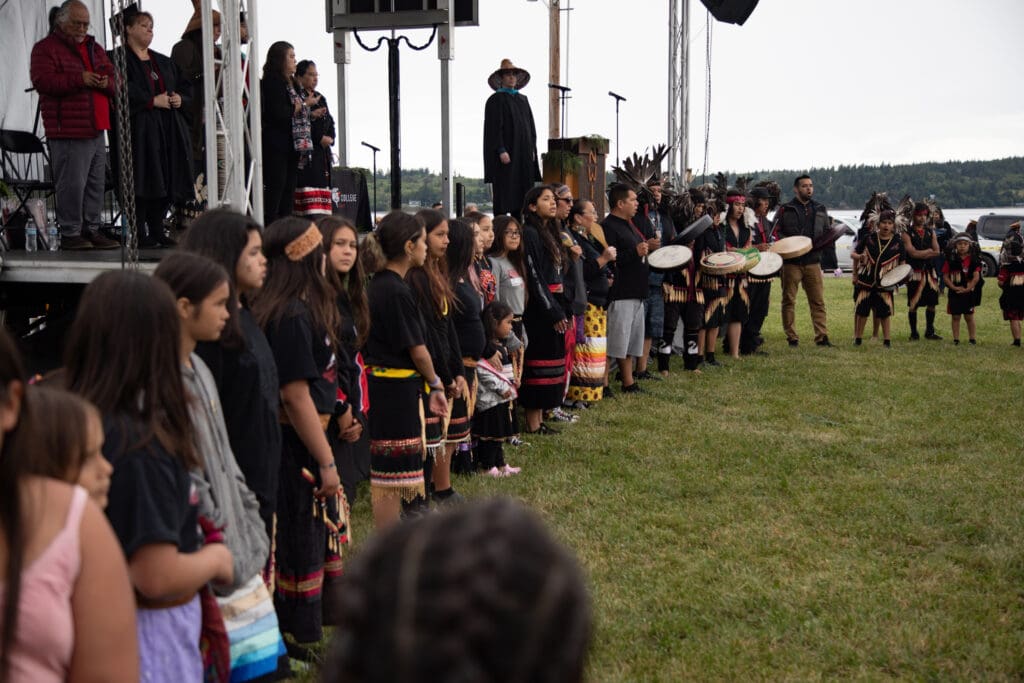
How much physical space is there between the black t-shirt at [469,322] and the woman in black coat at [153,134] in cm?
225

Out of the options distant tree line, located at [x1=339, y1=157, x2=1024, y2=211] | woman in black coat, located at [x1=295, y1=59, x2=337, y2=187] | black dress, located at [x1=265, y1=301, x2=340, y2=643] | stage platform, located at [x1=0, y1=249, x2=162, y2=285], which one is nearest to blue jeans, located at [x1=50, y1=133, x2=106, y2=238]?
stage platform, located at [x1=0, y1=249, x2=162, y2=285]

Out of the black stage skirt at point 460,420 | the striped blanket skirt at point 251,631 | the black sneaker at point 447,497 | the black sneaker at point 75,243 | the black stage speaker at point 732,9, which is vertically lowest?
the black sneaker at point 447,497

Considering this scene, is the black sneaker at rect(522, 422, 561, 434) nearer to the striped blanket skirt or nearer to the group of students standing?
the striped blanket skirt

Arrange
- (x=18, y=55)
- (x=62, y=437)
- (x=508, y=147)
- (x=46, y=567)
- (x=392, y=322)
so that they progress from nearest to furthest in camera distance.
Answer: (x=46, y=567), (x=62, y=437), (x=392, y=322), (x=18, y=55), (x=508, y=147)

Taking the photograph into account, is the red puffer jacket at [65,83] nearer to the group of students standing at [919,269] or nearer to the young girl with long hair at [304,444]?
the young girl with long hair at [304,444]

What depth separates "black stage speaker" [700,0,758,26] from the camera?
9.59 metres

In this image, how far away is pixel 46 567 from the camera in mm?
1603

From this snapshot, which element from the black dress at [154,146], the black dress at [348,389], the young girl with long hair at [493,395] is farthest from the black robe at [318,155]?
the black dress at [348,389]

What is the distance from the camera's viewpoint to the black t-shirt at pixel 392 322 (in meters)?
4.61

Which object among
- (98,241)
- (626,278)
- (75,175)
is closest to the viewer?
(75,175)

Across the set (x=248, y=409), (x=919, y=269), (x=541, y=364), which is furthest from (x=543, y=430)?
(x=919, y=269)

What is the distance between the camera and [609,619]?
4.20 metres

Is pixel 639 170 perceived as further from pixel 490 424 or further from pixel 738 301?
pixel 490 424

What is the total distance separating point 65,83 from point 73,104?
17 centimetres
